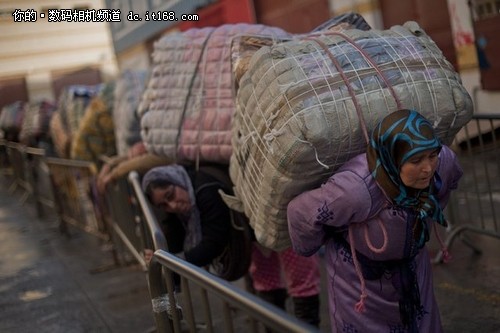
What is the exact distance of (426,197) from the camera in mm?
2359

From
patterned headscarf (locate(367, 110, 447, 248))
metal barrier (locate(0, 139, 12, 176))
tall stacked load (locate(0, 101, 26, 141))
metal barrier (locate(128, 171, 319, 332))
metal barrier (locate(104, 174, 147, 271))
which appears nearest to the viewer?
metal barrier (locate(128, 171, 319, 332))

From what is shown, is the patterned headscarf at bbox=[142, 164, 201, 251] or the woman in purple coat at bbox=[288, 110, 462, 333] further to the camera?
the patterned headscarf at bbox=[142, 164, 201, 251]

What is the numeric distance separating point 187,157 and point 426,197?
1.94 m

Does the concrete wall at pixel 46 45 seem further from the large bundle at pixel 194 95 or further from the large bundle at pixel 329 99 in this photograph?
the large bundle at pixel 329 99

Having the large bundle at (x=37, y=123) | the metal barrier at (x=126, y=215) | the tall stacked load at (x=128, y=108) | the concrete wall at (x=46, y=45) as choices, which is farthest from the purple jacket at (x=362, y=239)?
the concrete wall at (x=46, y=45)

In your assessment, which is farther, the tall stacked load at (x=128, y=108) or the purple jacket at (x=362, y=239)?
the tall stacked load at (x=128, y=108)

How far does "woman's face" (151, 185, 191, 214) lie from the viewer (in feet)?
11.4

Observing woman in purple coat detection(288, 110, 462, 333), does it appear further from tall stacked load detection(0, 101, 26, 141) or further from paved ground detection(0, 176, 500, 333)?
tall stacked load detection(0, 101, 26, 141)

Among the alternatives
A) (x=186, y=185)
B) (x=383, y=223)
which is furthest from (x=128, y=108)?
Answer: (x=383, y=223)

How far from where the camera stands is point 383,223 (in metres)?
2.35

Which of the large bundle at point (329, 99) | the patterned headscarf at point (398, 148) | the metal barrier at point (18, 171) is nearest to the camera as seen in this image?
the patterned headscarf at point (398, 148)

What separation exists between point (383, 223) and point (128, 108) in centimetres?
382

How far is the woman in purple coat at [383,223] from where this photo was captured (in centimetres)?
224

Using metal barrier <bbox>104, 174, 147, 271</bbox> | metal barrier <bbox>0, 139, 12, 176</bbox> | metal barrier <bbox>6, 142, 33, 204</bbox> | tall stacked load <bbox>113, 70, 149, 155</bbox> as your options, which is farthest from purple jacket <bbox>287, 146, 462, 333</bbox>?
metal barrier <bbox>0, 139, 12, 176</bbox>
